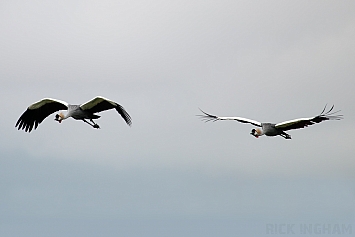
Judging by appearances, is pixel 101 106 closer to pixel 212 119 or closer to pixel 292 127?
pixel 212 119

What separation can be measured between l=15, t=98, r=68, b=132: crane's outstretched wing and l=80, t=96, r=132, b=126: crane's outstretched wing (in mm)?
3046

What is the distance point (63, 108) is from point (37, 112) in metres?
1.55

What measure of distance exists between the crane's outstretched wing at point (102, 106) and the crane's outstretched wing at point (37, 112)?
305cm

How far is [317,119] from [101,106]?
34.2 ft

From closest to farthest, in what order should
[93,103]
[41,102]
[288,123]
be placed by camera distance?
[288,123]
[93,103]
[41,102]

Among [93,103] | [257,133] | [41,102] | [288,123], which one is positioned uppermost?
[41,102]

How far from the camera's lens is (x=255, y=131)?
4006 centimetres

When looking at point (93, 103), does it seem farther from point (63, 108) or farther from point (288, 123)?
point (288, 123)

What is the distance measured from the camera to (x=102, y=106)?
39.2m

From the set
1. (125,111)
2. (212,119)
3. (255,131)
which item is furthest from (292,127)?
(125,111)

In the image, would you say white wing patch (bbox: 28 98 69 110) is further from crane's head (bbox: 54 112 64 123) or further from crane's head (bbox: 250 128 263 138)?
crane's head (bbox: 250 128 263 138)

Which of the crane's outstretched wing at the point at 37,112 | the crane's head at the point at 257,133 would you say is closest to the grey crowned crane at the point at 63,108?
the crane's outstretched wing at the point at 37,112

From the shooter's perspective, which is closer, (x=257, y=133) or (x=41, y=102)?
(x=257, y=133)

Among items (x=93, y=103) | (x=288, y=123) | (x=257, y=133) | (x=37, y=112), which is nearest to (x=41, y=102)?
(x=37, y=112)
